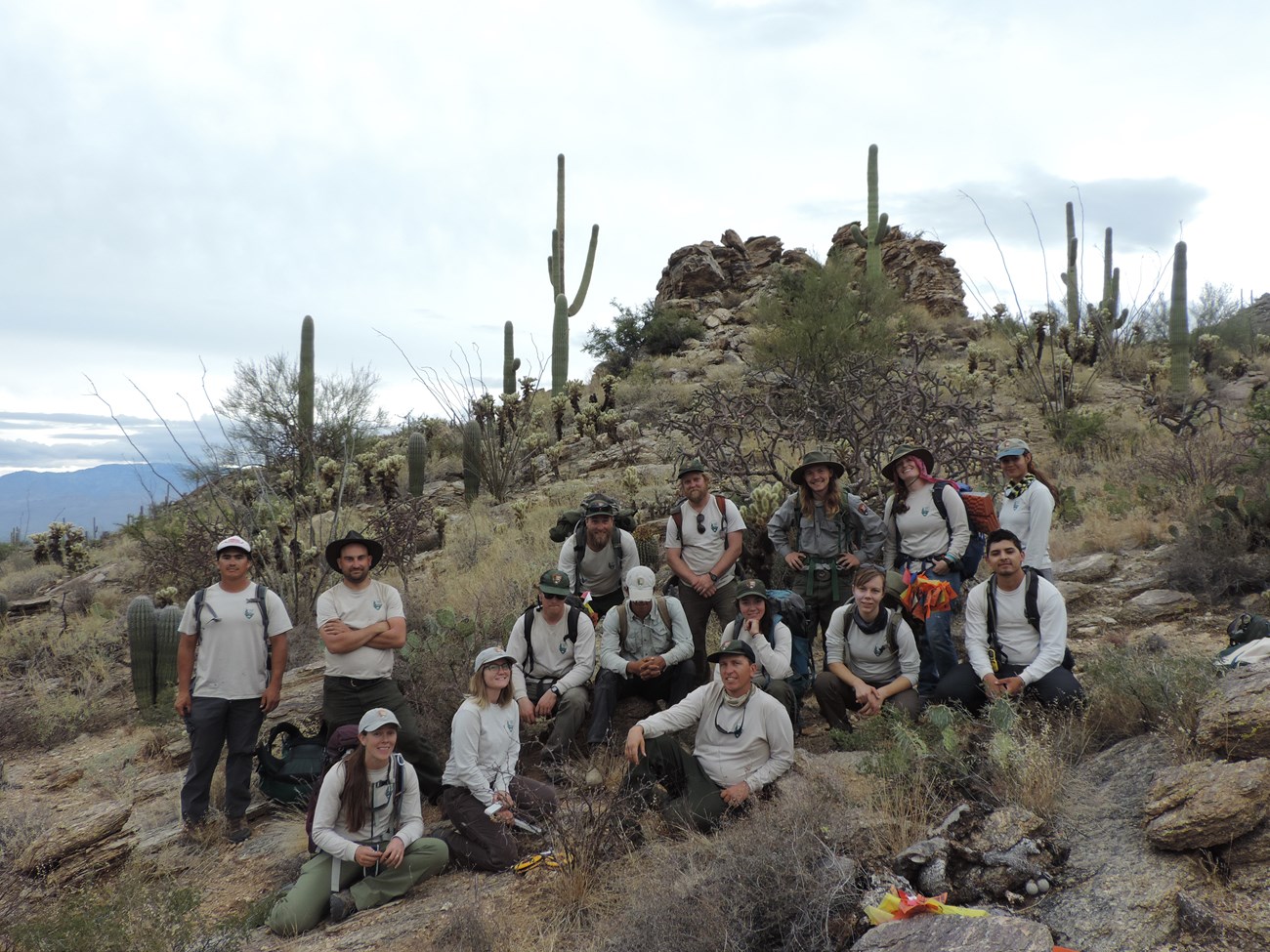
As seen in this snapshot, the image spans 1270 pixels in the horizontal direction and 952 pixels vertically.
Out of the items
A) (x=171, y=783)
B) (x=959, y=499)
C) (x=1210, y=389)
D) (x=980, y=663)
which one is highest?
(x=1210, y=389)

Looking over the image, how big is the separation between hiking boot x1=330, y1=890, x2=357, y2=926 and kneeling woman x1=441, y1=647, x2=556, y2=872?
0.62 m

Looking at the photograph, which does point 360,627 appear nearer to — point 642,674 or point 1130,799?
point 642,674

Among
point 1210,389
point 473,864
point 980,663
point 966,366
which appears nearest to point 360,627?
point 473,864

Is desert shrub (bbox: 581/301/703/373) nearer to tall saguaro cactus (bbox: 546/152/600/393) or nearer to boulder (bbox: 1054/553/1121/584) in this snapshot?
tall saguaro cactus (bbox: 546/152/600/393)

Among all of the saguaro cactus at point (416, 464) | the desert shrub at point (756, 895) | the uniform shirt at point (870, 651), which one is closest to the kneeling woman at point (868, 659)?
the uniform shirt at point (870, 651)

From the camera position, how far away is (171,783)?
7.05 m

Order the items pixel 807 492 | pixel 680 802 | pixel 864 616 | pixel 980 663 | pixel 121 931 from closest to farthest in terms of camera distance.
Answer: pixel 121 931 → pixel 680 802 → pixel 980 663 → pixel 864 616 → pixel 807 492

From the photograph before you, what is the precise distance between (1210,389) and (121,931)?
68.8ft

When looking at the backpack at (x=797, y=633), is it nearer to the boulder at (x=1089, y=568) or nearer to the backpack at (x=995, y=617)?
the backpack at (x=995, y=617)

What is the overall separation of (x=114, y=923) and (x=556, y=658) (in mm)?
3024

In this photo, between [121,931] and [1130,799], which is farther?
[1130,799]

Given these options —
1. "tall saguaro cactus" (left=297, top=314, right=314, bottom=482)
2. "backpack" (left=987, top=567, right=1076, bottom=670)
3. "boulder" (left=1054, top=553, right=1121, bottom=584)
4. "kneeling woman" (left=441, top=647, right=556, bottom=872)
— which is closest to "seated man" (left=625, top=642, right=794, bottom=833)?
"kneeling woman" (left=441, top=647, right=556, bottom=872)

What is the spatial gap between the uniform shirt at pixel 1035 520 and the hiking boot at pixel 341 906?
459 cm

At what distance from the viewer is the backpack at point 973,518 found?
5820 millimetres
